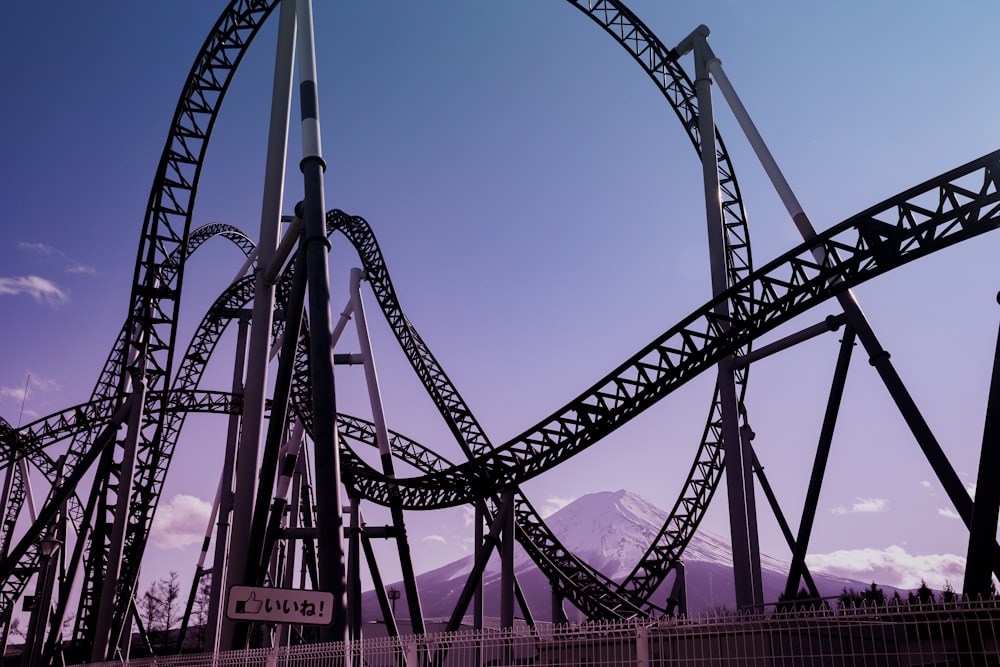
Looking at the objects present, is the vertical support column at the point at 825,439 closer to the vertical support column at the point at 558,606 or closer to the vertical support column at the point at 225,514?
the vertical support column at the point at 558,606

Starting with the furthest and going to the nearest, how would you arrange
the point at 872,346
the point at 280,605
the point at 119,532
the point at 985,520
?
the point at 119,532 < the point at 872,346 < the point at 985,520 < the point at 280,605

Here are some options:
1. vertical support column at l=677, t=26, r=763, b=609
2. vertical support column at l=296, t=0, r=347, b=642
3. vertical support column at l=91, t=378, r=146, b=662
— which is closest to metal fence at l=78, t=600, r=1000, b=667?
vertical support column at l=296, t=0, r=347, b=642

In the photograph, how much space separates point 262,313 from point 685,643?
6.22 meters

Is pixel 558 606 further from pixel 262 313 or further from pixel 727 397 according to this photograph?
pixel 262 313

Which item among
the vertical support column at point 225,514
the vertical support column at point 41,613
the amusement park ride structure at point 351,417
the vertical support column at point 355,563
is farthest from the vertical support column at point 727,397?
the vertical support column at point 41,613

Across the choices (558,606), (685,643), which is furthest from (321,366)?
(558,606)

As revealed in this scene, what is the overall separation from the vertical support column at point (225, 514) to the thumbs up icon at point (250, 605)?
24.8 ft

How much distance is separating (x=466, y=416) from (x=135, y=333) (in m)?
7.47

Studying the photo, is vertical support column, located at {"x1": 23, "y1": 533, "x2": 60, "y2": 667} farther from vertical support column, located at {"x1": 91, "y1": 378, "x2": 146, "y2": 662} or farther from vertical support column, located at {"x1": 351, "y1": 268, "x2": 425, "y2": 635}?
vertical support column, located at {"x1": 351, "y1": 268, "x2": 425, "y2": 635}

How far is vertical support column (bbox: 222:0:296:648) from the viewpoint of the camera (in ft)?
29.4

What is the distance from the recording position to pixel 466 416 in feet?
63.6

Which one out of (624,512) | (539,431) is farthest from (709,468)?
(624,512)

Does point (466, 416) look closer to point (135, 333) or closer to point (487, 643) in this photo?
point (135, 333)

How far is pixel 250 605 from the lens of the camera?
19.8 ft
